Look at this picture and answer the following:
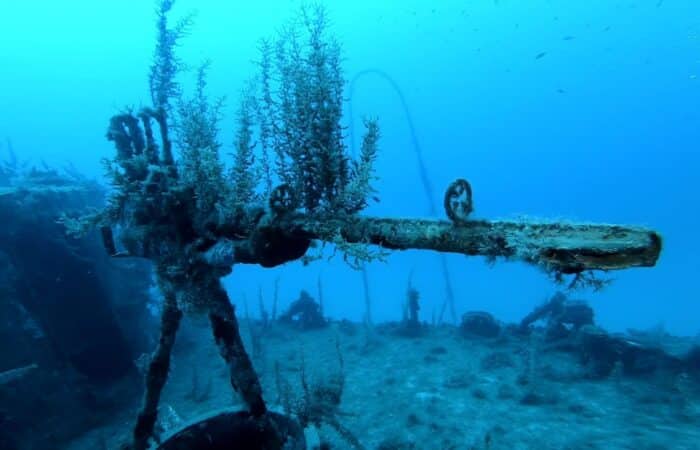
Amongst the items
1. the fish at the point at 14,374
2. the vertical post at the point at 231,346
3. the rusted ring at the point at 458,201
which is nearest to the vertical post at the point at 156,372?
the vertical post at the point at 231,346

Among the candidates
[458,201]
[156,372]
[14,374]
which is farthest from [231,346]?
[14,374]

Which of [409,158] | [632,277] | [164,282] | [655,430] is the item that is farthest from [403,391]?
[409,158]

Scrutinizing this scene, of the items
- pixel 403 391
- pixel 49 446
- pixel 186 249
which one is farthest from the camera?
pixel 403 391

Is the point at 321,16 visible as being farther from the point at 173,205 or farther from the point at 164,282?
the point at 164,282

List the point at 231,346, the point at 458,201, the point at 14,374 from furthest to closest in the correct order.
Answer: the point at 14,374 < the point at 231,346 < the point at 458,201

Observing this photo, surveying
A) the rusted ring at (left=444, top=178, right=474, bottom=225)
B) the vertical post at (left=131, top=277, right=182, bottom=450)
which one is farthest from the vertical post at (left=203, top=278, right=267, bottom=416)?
the rusted ring at (left=444, top=178, right=474, bottom=225)

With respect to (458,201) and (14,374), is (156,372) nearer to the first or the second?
(458,201)

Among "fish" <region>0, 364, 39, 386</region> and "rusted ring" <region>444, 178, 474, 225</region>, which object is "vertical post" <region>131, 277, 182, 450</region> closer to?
"rusted ring" <region>444, 178, 474, 225</region>

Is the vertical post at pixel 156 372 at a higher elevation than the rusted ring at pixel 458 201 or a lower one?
lower

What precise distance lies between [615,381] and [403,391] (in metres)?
5.12

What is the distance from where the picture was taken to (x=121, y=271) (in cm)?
1298

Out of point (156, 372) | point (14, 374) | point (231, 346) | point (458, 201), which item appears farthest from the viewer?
point (14, 374)

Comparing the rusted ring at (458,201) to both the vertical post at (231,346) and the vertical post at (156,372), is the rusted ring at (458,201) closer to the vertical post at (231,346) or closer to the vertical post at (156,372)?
the vertical post at (231,346)

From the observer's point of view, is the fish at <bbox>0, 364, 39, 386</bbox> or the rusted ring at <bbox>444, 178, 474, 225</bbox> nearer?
the rusted ring at <bbox>444, 178, 474, 225</bbox>
